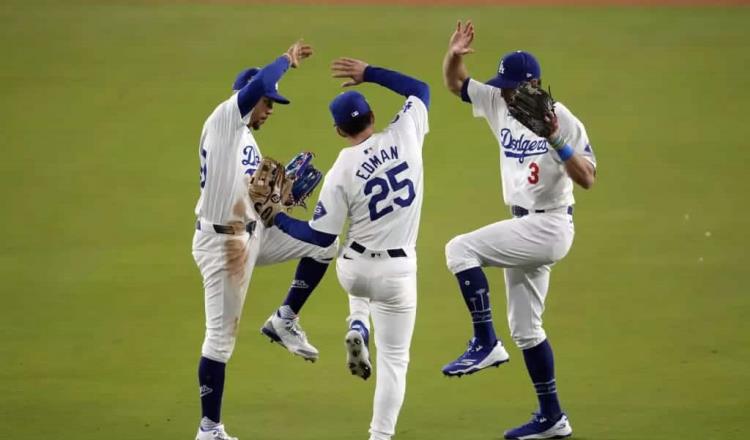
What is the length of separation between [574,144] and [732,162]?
6001mm

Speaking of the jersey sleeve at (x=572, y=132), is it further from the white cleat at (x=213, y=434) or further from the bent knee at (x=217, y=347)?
the white cleat at (x=213, y=434)

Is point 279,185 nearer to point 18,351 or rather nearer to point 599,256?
point 18,351

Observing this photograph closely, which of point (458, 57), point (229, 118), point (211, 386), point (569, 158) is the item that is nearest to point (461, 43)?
point (458, 57)

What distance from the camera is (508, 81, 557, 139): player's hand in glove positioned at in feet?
21.8

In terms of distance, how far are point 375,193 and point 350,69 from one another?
2.89 ft

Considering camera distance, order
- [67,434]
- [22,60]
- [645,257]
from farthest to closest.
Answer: [22,60]
[645,257]
[67,434]

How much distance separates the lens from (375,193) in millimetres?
6719

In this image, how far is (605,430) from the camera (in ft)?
24.6

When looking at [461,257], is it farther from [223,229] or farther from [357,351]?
[223,229]

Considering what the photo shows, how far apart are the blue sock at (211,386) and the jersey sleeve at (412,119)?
5.56 ft

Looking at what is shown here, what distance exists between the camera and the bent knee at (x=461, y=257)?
7176 mm

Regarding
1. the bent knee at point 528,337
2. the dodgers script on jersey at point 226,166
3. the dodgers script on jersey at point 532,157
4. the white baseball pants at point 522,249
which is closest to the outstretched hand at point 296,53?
the dodgers script on jersey at point 226,166

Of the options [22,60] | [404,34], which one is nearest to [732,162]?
[404,34]

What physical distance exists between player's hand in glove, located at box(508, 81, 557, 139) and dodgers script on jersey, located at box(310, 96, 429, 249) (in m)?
0.63
